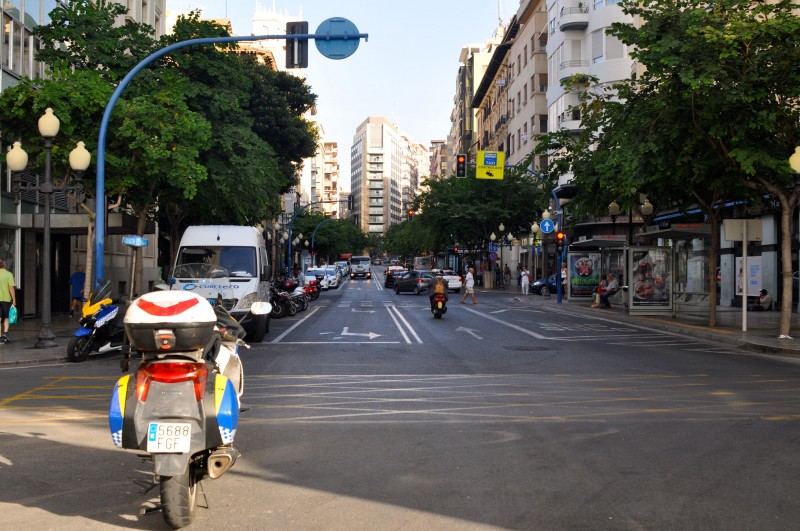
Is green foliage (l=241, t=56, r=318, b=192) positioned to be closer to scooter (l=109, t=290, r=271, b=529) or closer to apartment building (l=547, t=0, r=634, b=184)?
apartment building (l=547, t=0, r=634, b=184)

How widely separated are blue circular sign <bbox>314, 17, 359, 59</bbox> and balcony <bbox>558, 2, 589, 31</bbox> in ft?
133

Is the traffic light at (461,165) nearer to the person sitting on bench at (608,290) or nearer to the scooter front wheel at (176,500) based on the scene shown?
the person sitting on bench at (608,290)

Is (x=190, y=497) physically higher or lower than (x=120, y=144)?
lower

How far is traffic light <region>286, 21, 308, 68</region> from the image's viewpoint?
1681 centimetres

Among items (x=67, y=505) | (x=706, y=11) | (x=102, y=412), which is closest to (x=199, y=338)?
(x=67, y=505)

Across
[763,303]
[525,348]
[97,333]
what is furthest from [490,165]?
[97,333]

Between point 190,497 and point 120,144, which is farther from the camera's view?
point 120,144

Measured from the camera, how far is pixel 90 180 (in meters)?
22.8

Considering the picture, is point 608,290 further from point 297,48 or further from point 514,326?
point 297,48

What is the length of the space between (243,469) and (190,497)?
1.58 metres

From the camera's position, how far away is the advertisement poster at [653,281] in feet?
96.0

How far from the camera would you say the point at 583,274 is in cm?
4084

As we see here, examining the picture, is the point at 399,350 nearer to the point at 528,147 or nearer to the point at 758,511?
the point at 758,511

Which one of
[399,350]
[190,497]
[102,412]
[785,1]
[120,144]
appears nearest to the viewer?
[190,497]
